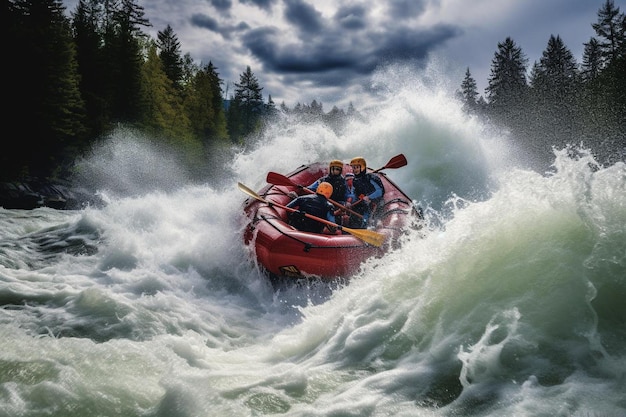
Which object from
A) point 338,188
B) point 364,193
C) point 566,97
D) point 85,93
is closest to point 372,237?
point 338,188

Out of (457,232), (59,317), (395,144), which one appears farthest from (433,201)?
(59,317)

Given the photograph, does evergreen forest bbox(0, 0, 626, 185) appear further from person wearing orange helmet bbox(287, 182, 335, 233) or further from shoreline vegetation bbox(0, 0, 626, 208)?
person wearing orange helmet bbox(287, 182, 335, 233)

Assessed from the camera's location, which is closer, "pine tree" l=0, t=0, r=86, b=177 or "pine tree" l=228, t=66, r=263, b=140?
"pine tree" l=0, t=0, r=86, b=177

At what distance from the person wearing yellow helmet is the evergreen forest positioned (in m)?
9.32

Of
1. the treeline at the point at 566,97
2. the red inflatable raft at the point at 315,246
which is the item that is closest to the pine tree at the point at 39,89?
the red inflatable raft at the point at 315,246

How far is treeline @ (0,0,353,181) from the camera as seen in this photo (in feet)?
52.1

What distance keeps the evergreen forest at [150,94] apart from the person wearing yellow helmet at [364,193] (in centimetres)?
932

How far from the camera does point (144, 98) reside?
2389 centimetres

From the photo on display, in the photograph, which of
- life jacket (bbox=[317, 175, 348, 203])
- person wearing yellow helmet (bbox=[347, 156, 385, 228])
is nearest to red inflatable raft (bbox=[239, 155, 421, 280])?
person wearing yellow helmet (bbox=[347, 156, 385, 228])

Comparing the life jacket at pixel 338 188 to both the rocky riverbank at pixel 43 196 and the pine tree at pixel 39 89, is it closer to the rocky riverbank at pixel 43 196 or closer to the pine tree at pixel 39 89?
the rocky riverbank at pixel 43 196

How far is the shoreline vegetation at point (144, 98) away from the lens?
16.0m

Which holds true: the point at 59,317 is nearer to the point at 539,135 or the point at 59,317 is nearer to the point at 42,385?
the point at 42,385

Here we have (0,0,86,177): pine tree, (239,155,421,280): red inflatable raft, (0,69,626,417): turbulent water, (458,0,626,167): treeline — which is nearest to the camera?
(0,69,626,417): turbulent water

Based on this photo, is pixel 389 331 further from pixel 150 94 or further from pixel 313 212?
pixel 150 94
